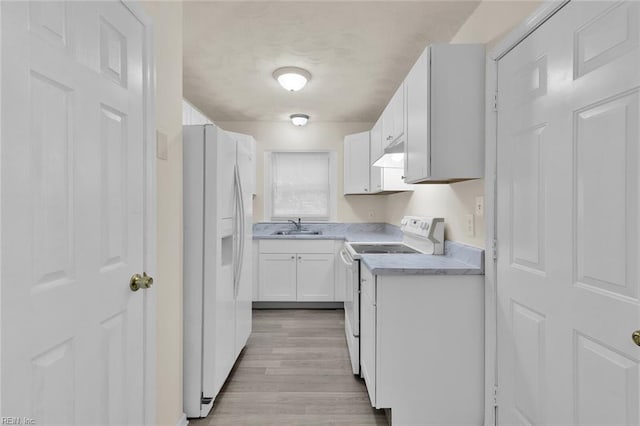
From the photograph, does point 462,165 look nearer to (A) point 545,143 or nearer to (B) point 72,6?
(A) point 545,143

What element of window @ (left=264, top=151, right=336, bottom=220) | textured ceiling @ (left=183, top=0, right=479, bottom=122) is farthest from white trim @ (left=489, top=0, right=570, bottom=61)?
window @ (left=264, top=151, right=336, bottom=220)

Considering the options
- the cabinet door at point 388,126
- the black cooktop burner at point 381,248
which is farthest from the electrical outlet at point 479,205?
the black cooktop burner at point 381,248

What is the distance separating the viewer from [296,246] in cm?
399

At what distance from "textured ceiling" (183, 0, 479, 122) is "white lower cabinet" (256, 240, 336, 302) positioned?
1687 mm

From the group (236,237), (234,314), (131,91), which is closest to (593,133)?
(131,91)

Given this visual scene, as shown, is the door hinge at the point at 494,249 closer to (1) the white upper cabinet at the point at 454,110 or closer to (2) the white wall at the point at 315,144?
(1) the white upper cabinet at the point at 454,110

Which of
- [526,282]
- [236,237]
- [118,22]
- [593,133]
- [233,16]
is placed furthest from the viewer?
[236,237]

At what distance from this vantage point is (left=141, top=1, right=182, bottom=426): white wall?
1566 mm

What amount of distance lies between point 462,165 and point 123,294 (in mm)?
1656

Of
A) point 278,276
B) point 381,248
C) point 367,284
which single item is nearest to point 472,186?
point 367,284

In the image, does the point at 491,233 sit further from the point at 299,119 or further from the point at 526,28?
the point at 299,119

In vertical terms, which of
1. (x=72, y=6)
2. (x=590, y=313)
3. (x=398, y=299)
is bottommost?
(x=398, y=299)

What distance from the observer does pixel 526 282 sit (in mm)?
1412

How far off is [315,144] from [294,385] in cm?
310
